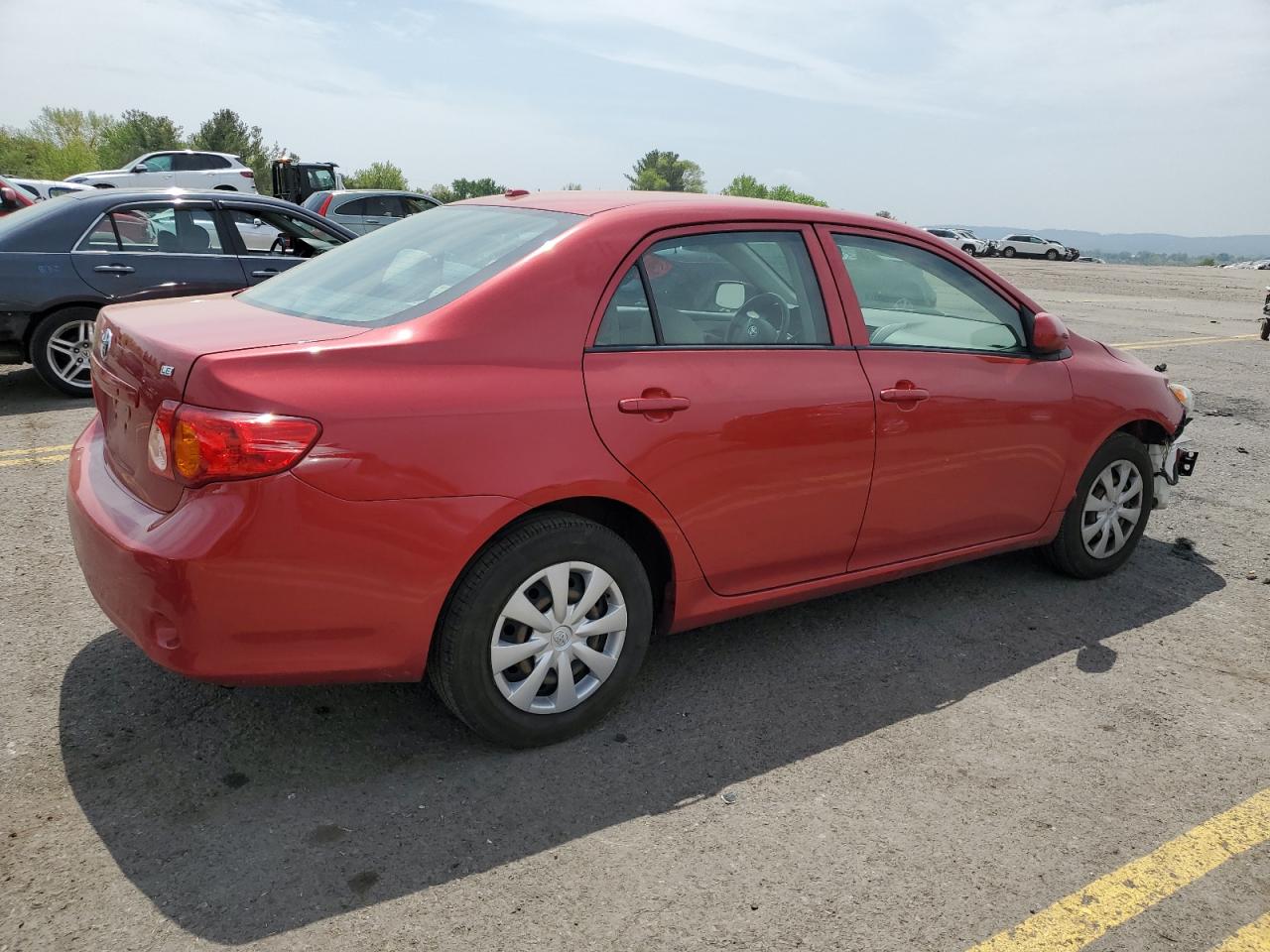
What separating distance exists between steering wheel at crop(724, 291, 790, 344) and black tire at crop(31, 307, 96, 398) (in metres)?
5.66

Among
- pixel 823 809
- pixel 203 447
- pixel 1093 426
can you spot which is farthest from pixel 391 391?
pixel 1093 426

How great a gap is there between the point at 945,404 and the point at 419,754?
7.37ft

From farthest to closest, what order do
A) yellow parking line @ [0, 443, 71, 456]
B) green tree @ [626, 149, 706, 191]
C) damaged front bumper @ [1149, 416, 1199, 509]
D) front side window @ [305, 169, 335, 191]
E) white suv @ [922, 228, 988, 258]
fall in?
green tree @ [626, 149, 706, 191] < white suv @ [922, 228, 988, 258] < front side window @ [305, 169, 335, 191] < yellow parking line @ [0, 443, 71, 456] < damaged front bumper @ [1149, 416, 1199, 509]

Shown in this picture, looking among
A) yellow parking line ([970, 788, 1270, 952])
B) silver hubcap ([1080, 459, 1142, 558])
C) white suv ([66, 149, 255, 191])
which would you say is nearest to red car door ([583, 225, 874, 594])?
yellow parking line ([970, 788, 1270, 952])

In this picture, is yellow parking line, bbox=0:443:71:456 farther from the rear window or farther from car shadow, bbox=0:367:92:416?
the rear window

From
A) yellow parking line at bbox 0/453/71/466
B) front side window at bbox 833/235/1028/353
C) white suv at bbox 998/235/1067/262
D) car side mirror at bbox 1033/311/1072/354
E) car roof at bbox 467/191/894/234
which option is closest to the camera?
car roof at bbox 467/191/894/234

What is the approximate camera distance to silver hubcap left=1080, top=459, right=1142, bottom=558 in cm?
462

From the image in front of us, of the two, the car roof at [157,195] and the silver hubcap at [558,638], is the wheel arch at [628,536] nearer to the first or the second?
the silver hubcap at [558,638]

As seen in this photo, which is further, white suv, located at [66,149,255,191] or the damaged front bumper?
white suv, located at [66,149,255,191]

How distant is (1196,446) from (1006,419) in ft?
14.0

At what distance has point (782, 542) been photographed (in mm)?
3525

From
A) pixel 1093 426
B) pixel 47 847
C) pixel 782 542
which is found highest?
pixel 1093 426

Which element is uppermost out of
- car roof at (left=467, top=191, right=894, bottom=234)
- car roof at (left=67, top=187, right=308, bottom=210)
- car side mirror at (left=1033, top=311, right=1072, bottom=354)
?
car roof at (left=467, top=191, right=894, bottom=234)

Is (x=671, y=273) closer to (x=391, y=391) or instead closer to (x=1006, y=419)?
(x=391, y=391)
